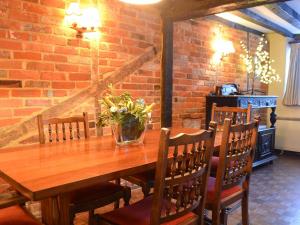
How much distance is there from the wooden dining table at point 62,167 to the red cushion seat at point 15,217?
0.32 ft

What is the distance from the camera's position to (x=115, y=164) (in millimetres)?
1489

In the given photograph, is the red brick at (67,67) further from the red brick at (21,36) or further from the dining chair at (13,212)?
the dining chair at (13,212)

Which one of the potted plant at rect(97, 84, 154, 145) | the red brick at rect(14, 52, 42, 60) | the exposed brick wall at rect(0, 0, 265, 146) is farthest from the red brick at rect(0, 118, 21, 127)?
the potted plant at rect(97, 84, 154, 145)

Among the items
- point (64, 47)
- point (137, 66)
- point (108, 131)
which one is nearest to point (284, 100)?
point (137, 66)

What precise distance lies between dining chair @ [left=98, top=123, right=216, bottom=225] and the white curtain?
4.27 meters

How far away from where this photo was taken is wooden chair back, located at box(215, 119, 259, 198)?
5.66 feet

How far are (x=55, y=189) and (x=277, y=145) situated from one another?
5.12 m

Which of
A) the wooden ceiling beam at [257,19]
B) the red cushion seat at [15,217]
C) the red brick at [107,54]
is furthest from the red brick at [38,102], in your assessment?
the wooden ceiling beam at [257,19]

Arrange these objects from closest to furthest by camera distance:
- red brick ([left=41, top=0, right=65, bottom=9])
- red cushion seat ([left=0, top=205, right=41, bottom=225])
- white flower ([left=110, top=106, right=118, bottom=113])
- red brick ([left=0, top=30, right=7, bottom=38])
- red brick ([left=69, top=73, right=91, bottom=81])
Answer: red cushion seat ([left=0, top=205, right=41, bottom=225]), white flower ([left=110, top=106, right=118, bottom=113]), red brick ([left=0, top=30, right=7, bottom=38]), red brick ([left=41, top=0, right=65, bottom=9]), red brick ([left=69, top=73, right=91, bottom=81])

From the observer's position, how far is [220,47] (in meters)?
4.45

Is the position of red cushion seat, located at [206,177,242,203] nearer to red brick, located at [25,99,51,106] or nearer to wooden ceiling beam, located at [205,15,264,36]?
Answer: red brick, located at [25,99,51,106]

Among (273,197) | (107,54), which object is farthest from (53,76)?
(273,197)

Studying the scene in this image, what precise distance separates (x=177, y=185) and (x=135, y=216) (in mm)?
314

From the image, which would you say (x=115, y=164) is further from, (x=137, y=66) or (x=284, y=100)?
(x=284, y=100)
